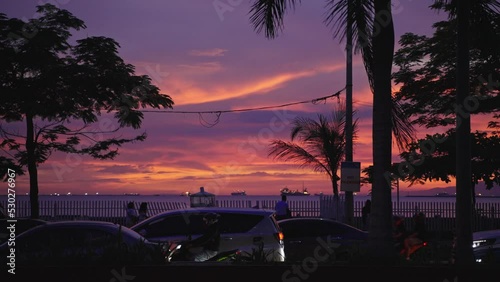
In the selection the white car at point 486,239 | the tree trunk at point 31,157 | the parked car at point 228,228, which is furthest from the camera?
the tree trunk at point 31,157

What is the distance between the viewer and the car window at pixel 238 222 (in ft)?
54.1

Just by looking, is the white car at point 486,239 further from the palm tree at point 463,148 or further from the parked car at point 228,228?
the palm tree at point 463,148

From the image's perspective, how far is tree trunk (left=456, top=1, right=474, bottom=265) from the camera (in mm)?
12078

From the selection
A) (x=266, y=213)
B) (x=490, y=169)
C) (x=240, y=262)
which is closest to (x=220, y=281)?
(x=240, y=262)

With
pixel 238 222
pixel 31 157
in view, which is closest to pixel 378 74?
pixel 238 222

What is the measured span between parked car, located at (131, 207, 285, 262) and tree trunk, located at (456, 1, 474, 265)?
16.6ft

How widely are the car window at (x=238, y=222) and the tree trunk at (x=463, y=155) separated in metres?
5.56

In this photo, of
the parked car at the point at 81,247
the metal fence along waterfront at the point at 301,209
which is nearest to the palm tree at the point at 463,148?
the parked car at the point at 81,247

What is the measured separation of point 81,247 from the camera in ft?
38.8

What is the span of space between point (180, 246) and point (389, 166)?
4.75 meters

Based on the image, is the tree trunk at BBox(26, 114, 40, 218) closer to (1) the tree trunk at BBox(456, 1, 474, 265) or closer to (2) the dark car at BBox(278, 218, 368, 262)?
(2) the dark car at BBox(278, 218, 368, 262)

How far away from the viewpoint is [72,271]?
34.8ft

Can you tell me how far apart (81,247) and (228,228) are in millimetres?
5183

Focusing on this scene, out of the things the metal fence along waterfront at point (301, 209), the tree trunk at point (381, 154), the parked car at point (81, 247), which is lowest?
the metal fence along waterfront at point (301, 209)
